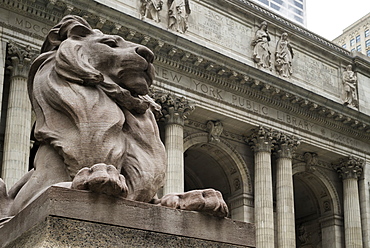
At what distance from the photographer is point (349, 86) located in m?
33.0

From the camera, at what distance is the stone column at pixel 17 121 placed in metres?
20.0

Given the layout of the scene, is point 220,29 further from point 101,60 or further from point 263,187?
point 101,60

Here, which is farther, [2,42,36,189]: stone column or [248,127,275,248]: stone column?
[248,127,275,248]: stone column

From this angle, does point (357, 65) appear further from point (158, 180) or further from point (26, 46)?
point (158, 180)

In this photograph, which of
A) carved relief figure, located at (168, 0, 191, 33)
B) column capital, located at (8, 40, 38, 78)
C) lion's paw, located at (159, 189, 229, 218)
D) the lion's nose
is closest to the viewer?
lion's paw, located at (159, 189, 229, 218)

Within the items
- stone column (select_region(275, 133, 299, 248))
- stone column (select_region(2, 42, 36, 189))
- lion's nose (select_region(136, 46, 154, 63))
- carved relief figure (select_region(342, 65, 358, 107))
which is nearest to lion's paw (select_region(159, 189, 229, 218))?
lion's nose (select_region(136, 46, 154, 63))

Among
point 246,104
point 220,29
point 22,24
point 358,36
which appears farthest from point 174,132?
point 358,36

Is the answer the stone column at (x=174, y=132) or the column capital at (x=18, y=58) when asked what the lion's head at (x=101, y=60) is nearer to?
the column capital at (x=18, y=58)

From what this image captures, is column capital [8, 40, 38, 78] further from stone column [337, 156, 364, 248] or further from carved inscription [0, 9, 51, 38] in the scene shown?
stone column [337, 156, 364, 248]

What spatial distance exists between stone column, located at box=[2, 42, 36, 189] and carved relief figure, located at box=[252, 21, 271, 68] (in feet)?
35.7

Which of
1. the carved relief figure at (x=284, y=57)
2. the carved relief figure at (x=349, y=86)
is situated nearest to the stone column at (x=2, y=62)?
the carved relief figure at (x=284, y=57)

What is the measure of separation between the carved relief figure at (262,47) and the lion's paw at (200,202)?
78.0ft

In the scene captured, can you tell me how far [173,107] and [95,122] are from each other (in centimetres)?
1986

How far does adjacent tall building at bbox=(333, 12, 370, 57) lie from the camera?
252ft
